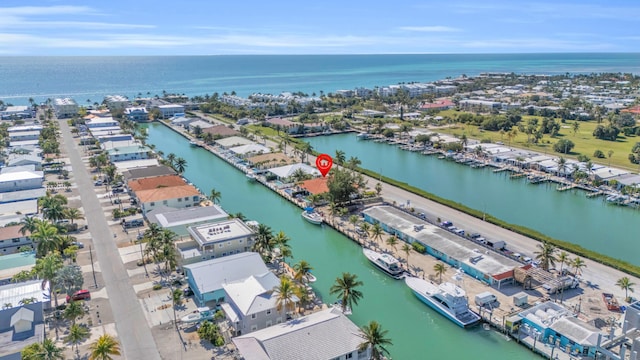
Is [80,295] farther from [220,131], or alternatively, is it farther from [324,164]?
[220,131]

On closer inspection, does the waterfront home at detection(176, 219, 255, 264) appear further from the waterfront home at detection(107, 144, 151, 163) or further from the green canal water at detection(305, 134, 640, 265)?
the waterfront home at detection(107, 144, 151, 163)

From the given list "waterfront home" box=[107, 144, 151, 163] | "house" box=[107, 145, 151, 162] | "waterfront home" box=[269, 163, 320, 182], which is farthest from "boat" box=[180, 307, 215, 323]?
"house" box=[107, 145, 151, 162]

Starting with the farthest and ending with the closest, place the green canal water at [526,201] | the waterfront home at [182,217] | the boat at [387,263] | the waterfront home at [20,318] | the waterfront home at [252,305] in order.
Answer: the green canal water at [526,201]
the waterfront home at [182,217]
the boat at [387,263]
the waterfront home at [252,305]
the waterfront home at [20,318]

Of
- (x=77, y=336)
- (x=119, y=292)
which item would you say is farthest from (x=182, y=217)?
(x=77, y=336)

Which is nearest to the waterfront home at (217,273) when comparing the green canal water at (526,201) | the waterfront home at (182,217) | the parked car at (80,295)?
the parked car at (80,295)

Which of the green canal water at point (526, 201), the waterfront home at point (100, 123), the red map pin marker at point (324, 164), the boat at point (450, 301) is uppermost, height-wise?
the waterfront home at point (100, 123)

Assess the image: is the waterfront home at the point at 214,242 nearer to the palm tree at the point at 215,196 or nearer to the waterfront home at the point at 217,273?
the waterfront home at the point at 217,273

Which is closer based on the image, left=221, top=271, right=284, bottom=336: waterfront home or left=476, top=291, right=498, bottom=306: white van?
left=221, top=271, right=284, bottom=336: waterfront home
